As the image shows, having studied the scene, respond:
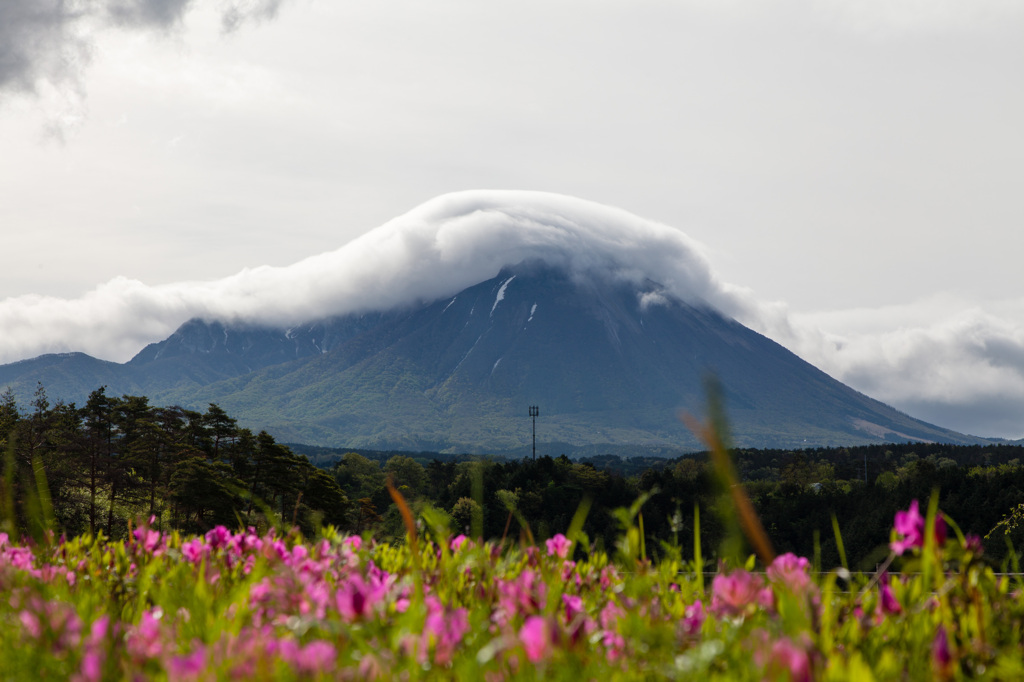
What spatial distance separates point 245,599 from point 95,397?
190ft

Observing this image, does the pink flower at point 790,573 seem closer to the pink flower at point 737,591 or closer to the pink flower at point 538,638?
the pink flower at point 737,591

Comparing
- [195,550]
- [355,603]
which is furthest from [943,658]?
[195,550]

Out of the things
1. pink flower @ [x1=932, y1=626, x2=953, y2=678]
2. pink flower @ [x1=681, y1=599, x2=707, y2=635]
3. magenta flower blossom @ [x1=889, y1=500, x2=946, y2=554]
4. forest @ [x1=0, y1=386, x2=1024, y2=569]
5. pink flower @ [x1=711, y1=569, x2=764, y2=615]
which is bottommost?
forest @ [x1=0, y1=386, x2=1024, y2=569]


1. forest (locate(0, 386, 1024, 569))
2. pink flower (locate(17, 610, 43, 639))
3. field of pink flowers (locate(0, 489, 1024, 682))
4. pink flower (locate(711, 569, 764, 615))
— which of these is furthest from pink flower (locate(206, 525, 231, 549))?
pink flower (locate(711, 569, 764, 615))

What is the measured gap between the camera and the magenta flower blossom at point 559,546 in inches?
152

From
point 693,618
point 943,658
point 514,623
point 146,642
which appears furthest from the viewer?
point 693,618

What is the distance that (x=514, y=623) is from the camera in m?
2.62

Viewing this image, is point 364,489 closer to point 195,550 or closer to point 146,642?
point 195,550

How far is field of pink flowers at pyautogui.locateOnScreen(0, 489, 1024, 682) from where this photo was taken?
6.55ft

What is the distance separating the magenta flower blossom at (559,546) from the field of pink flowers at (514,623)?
25 centimetres

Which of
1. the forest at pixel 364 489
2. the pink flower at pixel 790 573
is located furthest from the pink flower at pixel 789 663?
the pink flower at pixel 790 573

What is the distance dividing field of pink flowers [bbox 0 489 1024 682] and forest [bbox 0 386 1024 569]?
1.43ft

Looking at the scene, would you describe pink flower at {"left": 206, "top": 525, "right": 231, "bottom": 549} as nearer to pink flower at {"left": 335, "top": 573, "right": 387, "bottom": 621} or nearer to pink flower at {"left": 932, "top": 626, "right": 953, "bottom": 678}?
pink flower at {"left": 335, "top": 573, "right": 387, "bottom": 621}

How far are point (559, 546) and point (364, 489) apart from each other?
92.7 m
